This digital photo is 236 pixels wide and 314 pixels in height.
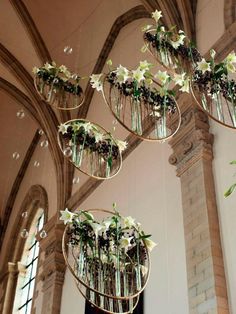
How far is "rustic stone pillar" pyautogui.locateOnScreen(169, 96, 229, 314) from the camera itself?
6473 mm

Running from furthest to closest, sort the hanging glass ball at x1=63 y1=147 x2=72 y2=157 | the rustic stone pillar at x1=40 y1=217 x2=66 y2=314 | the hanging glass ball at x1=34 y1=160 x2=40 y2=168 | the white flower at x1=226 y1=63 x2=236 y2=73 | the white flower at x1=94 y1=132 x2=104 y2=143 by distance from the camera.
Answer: the hanging glass ball at x1=34 y1=160 x2=40 y2=168 < the rustic stone pillar at x1=40 y1=217 x2=66 y2=314 < the hanging glass ball at x1=63 y1=147 x2=72 y2=157 < the white flower at x1=94 y1=132 x2=104 y2=143 < the white flower at x1=226 y1=63 x2=236 y2=73

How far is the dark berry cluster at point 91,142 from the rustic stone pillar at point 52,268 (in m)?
5.38

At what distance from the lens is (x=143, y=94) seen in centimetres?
538

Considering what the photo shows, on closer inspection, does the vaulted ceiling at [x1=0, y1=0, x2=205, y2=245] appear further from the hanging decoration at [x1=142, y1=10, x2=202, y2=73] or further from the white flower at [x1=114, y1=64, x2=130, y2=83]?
the white flower at [x1=114, y1=64, x2=130, y2=83]

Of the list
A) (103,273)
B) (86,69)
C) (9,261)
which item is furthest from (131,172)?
(9,261)

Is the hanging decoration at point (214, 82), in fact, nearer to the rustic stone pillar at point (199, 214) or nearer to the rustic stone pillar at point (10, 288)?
the rustic stone pillar at point (199, 214)

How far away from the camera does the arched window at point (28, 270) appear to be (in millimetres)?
13156

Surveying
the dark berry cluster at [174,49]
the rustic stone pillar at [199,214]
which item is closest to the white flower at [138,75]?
the dark berry cluster at [174,49]

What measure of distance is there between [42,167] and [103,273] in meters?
9.55

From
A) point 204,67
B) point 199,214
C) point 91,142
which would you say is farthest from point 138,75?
point 199,214

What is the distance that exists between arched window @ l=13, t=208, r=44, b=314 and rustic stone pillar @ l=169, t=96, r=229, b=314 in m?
6.11

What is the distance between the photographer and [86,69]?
496 inches

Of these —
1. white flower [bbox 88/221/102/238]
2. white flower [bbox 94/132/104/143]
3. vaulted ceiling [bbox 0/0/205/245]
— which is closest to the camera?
white flower [bbox 88/221/102/238]

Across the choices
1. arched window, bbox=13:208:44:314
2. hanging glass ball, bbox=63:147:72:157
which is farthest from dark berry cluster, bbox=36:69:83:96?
arched window, bbox=13:208:44:314
